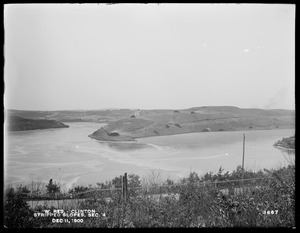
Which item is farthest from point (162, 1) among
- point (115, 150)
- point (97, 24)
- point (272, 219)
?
point (272, 219)

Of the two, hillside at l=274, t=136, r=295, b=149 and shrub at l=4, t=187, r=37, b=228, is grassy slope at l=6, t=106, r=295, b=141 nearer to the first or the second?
hillside at l=274, t=136, r=295, b=149

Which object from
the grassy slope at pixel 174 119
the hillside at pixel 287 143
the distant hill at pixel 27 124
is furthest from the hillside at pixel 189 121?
the distant hill at pixel 27 124

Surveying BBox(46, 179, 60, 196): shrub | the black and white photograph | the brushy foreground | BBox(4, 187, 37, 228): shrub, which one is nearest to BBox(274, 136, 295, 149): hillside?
the black and white photograph

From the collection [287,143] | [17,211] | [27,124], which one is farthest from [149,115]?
[17,211]

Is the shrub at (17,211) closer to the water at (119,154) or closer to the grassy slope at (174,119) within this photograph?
the water at (119,154)

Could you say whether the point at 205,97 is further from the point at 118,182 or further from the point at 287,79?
the point at 118,182
